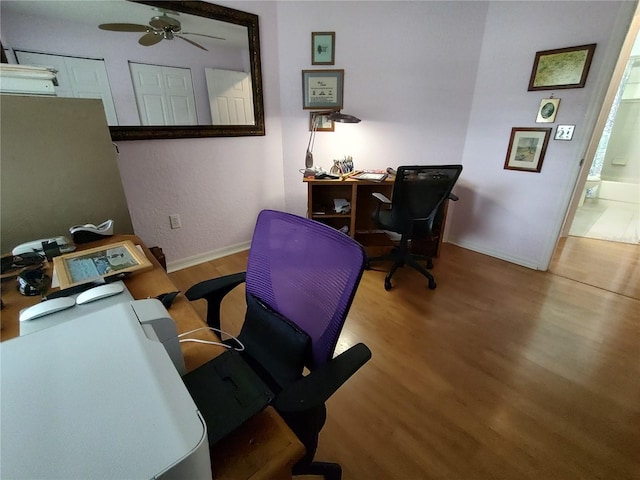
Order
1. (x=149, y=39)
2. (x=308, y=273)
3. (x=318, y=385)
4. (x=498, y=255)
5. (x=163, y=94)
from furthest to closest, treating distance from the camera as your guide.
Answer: (x=498, y=255) → (x=163, y=94) → (x=149, y=39) → (x=308, y=273) → (x=318, y=385)

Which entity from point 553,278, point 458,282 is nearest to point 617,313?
point 553,278

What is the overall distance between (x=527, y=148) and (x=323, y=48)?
1951 mm

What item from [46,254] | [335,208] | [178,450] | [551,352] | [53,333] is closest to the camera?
[178,450]

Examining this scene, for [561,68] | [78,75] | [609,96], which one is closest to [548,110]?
[561,68]

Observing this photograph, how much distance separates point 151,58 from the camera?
1959 millimetres

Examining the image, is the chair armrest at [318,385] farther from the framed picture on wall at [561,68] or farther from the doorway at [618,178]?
the doorway at [618,178]

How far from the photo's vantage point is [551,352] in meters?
1.67

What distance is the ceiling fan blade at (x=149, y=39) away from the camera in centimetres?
190

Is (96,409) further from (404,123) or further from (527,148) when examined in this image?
(527,148)

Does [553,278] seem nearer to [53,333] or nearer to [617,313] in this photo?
[617,313]

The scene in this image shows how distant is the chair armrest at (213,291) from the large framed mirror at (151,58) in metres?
1.59

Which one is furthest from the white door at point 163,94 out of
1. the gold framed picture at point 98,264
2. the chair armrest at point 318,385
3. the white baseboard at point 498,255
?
the white baseboard at point 498,255

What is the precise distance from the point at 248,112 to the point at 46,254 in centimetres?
187

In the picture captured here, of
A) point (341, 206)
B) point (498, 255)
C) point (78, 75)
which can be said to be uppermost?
point (78, 75)
